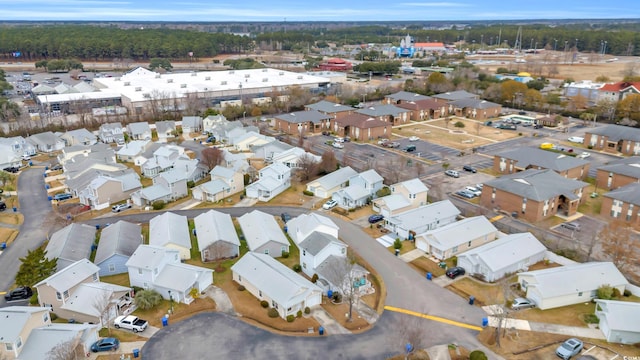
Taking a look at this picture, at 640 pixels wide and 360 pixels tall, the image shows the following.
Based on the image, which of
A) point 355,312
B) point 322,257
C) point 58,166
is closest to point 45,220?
point 58,166

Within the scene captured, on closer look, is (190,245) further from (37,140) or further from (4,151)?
(37,140)

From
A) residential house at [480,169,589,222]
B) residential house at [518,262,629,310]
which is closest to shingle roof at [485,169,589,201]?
residential house at [480,169,589,222]

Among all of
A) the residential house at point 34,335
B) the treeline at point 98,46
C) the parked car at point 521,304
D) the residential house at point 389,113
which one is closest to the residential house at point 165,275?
the residential house at point 34,335

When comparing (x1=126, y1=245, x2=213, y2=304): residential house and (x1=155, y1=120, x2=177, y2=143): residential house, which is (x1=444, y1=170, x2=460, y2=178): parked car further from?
(x1=155, y1=120, x2=177, y2=143): residential house

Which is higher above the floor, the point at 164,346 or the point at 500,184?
the point at 500,184

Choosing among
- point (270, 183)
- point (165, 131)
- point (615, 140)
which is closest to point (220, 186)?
point (270, 183)

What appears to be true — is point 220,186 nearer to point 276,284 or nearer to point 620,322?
point 276,284

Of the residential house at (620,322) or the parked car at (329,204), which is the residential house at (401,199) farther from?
the residential house at (620,322)
